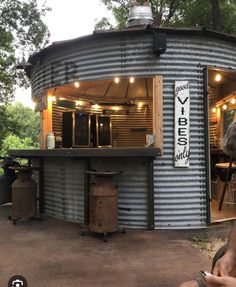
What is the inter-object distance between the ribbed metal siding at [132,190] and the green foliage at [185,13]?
14.1 m

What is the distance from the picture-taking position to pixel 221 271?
197 cm

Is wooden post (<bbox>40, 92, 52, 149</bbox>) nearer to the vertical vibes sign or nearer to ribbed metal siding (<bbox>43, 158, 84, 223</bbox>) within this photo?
ribbed metal siding (<bbox>43, 158, 84, 223</bbox>)

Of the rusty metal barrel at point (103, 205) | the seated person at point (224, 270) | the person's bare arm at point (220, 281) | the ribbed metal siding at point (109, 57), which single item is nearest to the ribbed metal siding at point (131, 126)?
the ribbed metal siding at point (109, 57)

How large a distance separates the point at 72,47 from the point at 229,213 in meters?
5.01

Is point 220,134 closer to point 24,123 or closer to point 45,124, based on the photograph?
point 45,124

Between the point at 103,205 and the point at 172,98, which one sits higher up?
the point at 172,98

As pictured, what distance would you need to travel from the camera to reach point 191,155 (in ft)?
22.5

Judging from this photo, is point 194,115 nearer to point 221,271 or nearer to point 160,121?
point 160,121

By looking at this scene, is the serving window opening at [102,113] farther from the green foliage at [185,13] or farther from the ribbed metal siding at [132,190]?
the green foliage at [185,13]

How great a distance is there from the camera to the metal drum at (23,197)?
725cm


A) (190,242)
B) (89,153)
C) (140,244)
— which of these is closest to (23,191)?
(89,153)

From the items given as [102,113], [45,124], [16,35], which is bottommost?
[45,124]

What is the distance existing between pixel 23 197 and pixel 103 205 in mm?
2105

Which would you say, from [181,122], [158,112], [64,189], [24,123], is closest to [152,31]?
[158,112]
